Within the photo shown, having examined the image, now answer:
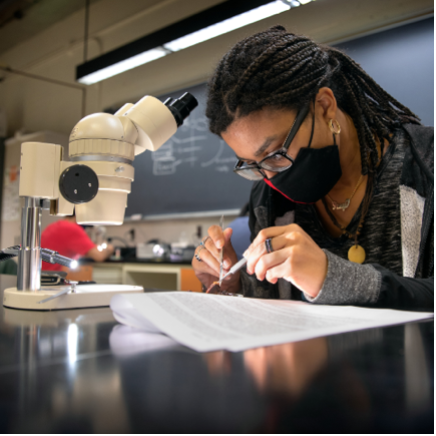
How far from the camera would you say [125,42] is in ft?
13.4

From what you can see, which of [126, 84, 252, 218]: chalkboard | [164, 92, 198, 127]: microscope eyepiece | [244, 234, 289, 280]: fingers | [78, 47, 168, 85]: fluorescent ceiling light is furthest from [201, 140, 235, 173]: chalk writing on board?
[244, 234, 289, 280]: fingers

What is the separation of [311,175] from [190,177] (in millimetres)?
2460

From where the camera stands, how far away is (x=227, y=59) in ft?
3.67

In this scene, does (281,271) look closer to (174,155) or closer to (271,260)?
(271,260)

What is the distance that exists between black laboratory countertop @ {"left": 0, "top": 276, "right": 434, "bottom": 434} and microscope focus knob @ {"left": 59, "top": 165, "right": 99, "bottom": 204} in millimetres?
309

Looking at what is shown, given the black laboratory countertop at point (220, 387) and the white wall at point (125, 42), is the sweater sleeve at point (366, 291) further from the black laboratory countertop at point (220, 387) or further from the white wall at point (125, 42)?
A: the white wall at point (125, 42)

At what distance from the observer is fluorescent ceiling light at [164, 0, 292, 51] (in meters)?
2.25

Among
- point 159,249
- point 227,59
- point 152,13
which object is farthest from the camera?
point 152,13

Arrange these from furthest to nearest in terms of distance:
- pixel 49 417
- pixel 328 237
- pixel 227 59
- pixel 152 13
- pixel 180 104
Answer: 1. pixel 152 13
2. pixel 328 237
3. pixel 227 59
4. pixel 180 104
5. pixel 49 417

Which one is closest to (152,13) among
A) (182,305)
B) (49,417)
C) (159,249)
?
(159,249)

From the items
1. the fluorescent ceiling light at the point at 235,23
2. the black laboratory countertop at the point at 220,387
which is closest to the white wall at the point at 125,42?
the fluorescent ceiling light at the point at 235,23

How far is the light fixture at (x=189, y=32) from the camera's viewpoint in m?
2.27

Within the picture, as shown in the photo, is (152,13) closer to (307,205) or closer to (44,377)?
(307,205)

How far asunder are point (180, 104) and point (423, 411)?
2.51 ft
